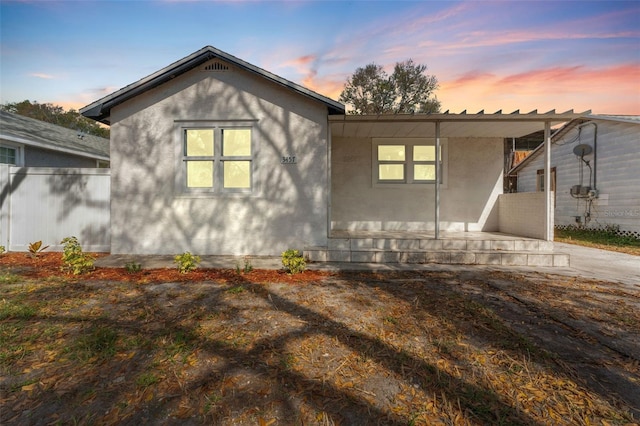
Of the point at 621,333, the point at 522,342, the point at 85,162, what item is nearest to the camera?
the point at 522,342

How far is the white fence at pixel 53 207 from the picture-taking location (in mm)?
7422

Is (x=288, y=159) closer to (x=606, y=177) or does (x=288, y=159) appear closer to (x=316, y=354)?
(x=316, y=354)

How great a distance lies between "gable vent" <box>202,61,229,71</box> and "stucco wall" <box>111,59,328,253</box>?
14cm

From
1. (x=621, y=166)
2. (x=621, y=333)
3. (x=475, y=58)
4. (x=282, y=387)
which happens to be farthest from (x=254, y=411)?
(x=621, y=166)

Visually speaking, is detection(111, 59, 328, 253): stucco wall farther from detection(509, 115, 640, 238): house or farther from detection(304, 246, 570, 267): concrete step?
detection(509, 115, 640, 238): house

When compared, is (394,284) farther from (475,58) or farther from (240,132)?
(475,58)

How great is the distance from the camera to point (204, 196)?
6.95 meters

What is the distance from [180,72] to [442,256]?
7.56m

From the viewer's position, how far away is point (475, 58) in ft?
A: 36.1

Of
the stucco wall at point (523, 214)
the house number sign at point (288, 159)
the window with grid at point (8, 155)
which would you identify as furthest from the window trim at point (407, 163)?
the window with grid at point (8, 155)

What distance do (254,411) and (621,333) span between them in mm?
3997

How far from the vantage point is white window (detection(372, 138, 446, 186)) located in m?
8.97

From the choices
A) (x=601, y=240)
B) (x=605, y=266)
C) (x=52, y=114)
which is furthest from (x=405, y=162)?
(x=52, y=114)

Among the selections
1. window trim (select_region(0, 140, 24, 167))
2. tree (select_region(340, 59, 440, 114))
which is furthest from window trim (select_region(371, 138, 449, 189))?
tree (select_region(340, 59, 440, 114))
